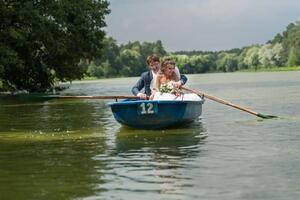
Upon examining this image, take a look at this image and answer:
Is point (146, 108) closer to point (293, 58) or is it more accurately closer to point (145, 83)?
point (145, 83)

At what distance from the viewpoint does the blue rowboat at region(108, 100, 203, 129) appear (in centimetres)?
1402

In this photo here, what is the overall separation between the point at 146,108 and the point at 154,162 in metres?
4.41

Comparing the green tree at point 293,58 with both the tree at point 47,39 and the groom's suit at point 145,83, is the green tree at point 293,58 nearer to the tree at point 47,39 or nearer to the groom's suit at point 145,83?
the tree at point 47,39

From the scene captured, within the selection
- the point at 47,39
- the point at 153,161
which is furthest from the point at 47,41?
the point at 153,161

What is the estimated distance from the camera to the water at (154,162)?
24.8ft

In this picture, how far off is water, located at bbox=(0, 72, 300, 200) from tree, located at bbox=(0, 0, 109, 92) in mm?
23149

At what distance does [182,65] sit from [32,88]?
115 meters

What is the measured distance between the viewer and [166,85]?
1496 centimetres

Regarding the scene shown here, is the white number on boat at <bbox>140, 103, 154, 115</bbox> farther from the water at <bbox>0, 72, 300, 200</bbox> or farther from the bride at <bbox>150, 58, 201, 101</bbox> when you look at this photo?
the bride at <bbox>150, 58, 201, 101</bbox>

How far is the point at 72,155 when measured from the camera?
10797mm

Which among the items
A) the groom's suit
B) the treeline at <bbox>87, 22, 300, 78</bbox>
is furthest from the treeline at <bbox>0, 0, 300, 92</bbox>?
the treeline at <bbox>87, 22, 300, 78</bbox>

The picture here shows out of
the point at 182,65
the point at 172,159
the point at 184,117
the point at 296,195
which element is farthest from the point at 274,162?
the point at 182,65

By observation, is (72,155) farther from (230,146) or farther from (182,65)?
(182,65)

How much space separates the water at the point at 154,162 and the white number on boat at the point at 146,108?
1.59ft
